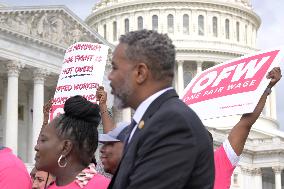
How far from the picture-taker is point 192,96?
8.77 m

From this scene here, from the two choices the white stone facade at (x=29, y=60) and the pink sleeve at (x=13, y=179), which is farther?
the white stone facade at (x=29, y=60)

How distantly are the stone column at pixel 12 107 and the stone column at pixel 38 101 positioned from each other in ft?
6.24

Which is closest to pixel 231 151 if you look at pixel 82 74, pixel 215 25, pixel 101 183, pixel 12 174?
pixel 101 183

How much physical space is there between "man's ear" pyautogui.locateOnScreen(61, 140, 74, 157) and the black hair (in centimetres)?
3

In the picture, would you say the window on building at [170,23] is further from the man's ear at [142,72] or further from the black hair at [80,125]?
the man's ear at [142,72]

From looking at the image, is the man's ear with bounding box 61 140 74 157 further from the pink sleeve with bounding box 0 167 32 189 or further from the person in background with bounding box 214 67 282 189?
the person in background with bounding box 214 67 282 189

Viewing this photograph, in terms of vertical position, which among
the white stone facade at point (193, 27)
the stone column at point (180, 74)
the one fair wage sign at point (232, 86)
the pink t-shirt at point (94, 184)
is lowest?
the pink t-shirt at point (94, 184)

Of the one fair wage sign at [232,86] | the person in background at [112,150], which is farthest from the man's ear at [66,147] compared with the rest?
the one fair wage sign at [232,86]

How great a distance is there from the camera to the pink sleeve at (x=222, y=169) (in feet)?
22.9

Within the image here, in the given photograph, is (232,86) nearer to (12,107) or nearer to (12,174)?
(12,174)

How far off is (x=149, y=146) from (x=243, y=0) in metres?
102

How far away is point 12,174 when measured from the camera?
577 centimetres

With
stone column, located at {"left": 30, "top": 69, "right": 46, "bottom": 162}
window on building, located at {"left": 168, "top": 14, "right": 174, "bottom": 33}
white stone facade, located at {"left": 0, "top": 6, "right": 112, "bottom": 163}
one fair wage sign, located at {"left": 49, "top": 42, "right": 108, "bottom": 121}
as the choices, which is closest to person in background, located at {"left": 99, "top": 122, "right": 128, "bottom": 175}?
one fair wage sign, located at {"left": 49, "top": 42, "right": 108, "bottom": 121}

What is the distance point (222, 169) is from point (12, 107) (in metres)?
40.5
